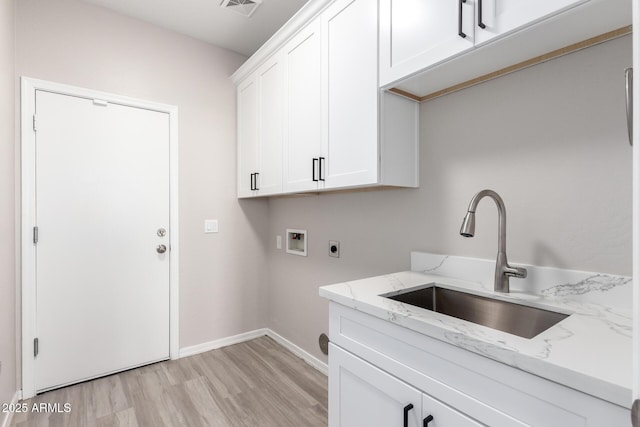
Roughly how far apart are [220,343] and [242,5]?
8.73 feet

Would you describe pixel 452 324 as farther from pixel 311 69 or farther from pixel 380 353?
pixel 311 69

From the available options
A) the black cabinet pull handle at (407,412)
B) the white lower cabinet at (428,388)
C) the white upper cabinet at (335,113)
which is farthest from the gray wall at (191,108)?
the black cabinet pull handle at (407,412)

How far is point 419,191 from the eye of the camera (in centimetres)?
166

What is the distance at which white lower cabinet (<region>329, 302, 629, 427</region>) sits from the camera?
0.67 metres

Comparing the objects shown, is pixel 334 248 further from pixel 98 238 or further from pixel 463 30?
pixel 98 238

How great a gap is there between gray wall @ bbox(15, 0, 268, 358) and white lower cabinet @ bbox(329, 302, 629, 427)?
1704 millimetres

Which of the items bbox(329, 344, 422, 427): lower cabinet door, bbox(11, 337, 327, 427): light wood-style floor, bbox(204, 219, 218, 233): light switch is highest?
bbox(204, 219, 218, 233): light switch

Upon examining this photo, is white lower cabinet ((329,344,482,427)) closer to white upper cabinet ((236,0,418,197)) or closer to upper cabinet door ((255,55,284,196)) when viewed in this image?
white upper cabinet ((236,0,418,197))

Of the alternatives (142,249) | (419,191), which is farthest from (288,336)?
(419,191)

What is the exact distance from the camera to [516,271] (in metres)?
1.18

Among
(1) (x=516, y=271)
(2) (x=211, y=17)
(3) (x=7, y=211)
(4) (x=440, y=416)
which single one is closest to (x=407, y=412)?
(4) (x=440, y=416)

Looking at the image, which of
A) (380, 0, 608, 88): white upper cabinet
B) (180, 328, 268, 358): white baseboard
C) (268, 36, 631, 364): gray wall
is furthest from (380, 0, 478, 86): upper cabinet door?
(180, 328, 268, 358): white baseboard

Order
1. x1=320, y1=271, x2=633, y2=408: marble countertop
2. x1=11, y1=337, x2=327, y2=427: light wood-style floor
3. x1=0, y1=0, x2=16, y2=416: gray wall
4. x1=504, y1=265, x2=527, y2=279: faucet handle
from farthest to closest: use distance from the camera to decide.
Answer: x1=11, y1=337, x2=327, y2=427: light wood-style floor < x1=0, y1=0, x2=16, y2=416: gray wall < x1=504, y1=265, x2=527, y2=279: faucet handle < x1=320, y1=271, x2=633, y2=408: marble countertop

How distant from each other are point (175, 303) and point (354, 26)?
232 cm
